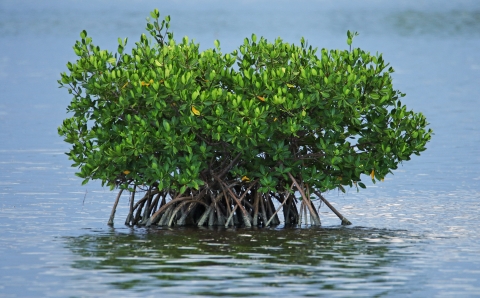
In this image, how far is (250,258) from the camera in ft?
65.3

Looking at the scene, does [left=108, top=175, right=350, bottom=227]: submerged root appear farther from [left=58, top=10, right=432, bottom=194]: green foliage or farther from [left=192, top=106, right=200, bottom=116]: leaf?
[left=192, top=106, right=200, bottom=116]: leaf

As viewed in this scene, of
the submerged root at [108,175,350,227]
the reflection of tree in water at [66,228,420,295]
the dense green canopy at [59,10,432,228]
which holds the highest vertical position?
the dense green canopy at [59,10,432,228]

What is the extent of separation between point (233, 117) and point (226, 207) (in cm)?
232

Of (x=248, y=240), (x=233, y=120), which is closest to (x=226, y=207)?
(x=248, y=240)

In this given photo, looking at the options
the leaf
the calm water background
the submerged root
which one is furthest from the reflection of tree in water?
the leaf

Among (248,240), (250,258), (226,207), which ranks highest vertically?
(226,207)

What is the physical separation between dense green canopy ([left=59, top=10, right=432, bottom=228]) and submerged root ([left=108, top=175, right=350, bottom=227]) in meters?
0.07

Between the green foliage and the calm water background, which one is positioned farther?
the green foliage

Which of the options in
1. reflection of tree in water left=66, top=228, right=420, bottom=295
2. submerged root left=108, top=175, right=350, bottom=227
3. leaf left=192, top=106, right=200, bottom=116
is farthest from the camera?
submerged root left=108, top=175, right=350, bottom=227

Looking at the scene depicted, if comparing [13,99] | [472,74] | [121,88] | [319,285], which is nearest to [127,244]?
[121,88]

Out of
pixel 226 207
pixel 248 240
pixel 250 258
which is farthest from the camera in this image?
pixel 226 207

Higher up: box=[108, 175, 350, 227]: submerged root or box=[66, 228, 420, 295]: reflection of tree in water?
box=[108, 175, 350, 227]: submerged root

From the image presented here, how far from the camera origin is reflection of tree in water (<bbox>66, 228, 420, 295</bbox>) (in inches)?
707

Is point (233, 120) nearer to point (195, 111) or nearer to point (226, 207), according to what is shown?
point (195, 111)
